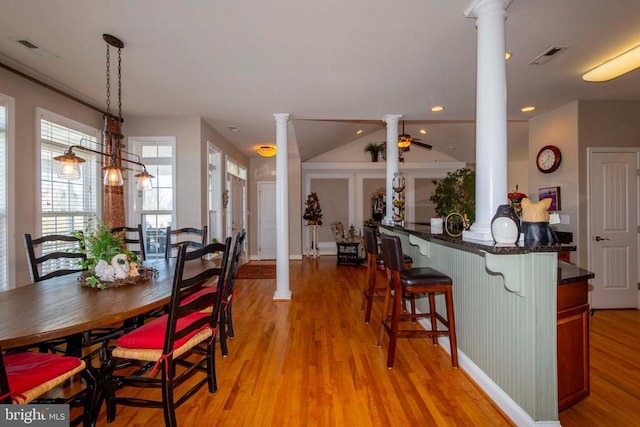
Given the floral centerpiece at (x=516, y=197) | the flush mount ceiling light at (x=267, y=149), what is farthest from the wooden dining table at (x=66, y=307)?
the flush mount ceiling light at (x=267, y=149)

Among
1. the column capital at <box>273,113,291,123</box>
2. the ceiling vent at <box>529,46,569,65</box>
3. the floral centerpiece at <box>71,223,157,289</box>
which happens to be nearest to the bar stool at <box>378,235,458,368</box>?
the floral centerpiece at <box>71,223,157,289</box>

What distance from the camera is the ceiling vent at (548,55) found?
258cm

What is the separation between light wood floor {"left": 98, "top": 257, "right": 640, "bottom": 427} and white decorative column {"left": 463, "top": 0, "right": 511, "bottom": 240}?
1.09 m

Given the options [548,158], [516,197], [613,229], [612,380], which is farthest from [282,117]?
[613,229]

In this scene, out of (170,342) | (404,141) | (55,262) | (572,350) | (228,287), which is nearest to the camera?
(170,342)

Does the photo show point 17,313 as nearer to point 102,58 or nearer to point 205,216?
point 102,58

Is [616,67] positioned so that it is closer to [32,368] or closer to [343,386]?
[343,386]

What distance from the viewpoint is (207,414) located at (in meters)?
1.87

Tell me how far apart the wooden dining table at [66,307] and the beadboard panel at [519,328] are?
1.99 metres

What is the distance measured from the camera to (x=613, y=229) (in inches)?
152

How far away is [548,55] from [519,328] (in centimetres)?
238

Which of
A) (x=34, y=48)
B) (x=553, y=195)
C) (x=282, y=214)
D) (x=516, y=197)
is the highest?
(x=34, y=48)

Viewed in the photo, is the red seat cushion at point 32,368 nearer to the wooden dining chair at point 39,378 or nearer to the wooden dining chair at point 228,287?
the wooden dining chair at point 39,378

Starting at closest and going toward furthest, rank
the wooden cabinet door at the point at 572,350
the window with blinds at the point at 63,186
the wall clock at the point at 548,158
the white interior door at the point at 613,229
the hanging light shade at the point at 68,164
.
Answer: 1. the wooden cabinet door at the point at 572,350
2. the hanging light shade at the point at 68,164
3. the window with blinds at the point at 63,186
4. the white interior door at the point at 613,229
5. the wall clock at the point at 548,158
